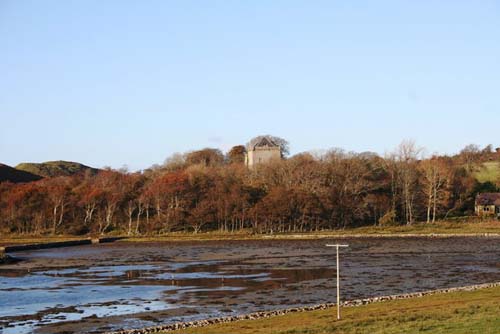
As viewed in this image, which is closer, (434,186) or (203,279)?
(203,279)

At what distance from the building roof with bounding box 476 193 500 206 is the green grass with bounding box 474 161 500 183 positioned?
519 inches

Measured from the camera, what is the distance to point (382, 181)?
107750 mm

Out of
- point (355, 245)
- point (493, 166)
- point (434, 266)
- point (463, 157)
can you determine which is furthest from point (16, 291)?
point (463, 157)

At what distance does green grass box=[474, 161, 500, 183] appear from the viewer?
122406 millimetres

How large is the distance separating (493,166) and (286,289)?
10571cm

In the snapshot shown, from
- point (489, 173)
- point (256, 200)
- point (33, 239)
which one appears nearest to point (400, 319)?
point (33, 239)

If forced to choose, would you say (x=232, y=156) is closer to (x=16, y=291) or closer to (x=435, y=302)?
(x=16, y=291)

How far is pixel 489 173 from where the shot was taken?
12600 cm

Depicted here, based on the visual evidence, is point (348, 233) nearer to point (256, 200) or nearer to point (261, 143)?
point (256, 200)

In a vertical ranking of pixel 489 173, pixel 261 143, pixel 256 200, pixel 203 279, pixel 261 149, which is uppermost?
pixel 261 143

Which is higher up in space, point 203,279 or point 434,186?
point 434,186

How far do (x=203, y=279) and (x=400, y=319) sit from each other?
2279 centimetres

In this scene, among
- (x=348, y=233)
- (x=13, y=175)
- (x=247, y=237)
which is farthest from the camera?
(x=13, y=175)

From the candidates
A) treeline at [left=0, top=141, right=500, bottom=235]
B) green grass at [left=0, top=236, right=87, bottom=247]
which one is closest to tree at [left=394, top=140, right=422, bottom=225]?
treeline at [left=0, top=141, right=500, bottom=235]
